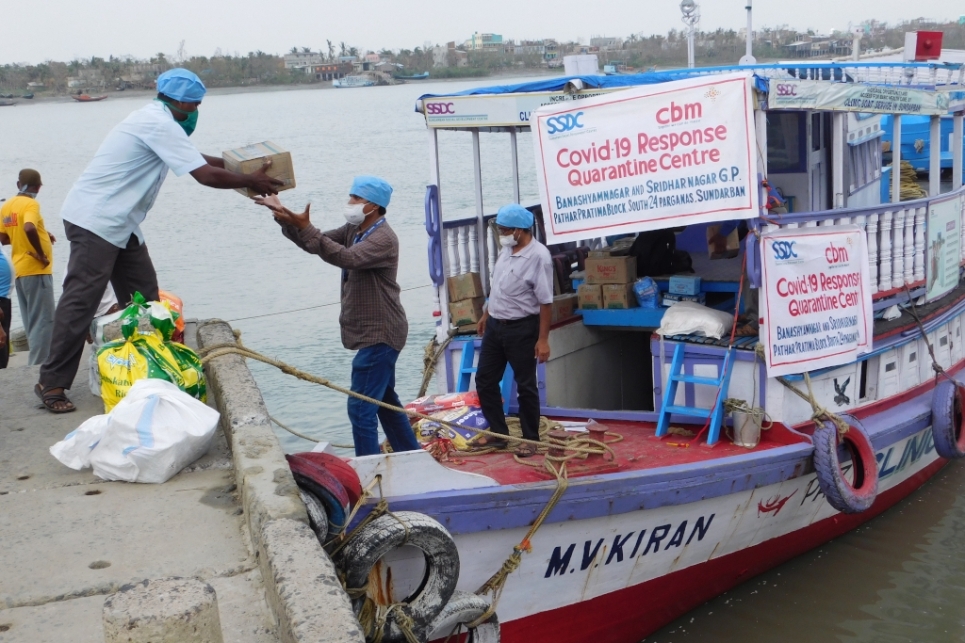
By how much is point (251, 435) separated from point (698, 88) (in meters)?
3.12

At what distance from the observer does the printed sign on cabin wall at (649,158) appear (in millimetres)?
5750

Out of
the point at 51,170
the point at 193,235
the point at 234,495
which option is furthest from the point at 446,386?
the point at 51,170

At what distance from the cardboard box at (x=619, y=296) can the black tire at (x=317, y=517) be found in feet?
11.5

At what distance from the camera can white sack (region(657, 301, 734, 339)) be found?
6.38m

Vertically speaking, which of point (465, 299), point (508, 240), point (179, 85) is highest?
point (179, 85)

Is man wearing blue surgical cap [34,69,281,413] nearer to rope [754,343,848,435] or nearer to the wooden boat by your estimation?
the wooden boat

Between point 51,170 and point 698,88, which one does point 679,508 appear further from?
point 51,170

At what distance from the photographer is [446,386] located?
7.42m

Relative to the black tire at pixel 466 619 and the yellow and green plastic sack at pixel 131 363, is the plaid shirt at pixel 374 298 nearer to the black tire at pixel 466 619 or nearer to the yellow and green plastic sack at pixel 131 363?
the yellow and green plastic sack at pixel 131 363

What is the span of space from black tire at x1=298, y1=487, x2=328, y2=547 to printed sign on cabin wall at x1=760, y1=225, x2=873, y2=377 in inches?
114

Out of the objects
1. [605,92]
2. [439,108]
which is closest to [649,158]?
[605,92]

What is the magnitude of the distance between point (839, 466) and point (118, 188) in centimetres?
433

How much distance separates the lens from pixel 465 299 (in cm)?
738

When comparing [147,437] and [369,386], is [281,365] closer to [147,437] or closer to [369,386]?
[369,386]
